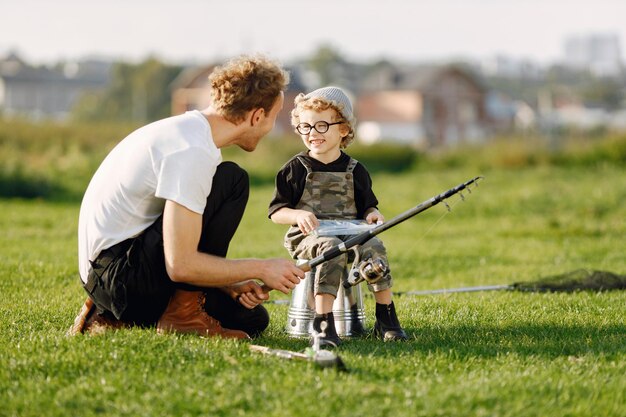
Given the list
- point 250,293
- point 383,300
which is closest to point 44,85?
point 383,300

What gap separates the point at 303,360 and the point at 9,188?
13468 mm

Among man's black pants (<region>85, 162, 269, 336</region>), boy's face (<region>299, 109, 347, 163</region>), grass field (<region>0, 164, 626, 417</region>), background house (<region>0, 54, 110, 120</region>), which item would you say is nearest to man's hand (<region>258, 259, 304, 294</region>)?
man's black pants (<region>85, 162, 269, 336</region>)

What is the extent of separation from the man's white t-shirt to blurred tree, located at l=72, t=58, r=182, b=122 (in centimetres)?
8300

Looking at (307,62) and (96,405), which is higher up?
(307,62)

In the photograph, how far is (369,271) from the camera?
521 centimetres

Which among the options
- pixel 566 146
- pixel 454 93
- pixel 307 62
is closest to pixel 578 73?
pixel 307 62

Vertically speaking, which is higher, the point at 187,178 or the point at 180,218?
the point at 187,178

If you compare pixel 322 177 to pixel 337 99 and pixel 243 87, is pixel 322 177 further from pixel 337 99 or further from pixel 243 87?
pixel 243 87

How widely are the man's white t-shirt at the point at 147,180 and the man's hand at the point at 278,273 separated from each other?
482 mm

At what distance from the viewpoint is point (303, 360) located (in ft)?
14.8

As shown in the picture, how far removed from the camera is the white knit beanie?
18.8 ft

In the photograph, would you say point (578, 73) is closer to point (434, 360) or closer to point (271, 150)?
point (271, 150)

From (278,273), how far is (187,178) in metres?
0.68

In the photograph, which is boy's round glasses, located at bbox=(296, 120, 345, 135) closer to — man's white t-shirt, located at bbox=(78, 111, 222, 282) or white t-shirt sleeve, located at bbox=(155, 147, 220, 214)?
man's white t-shirt, located at bbox=(78, 111, 222, 282)
